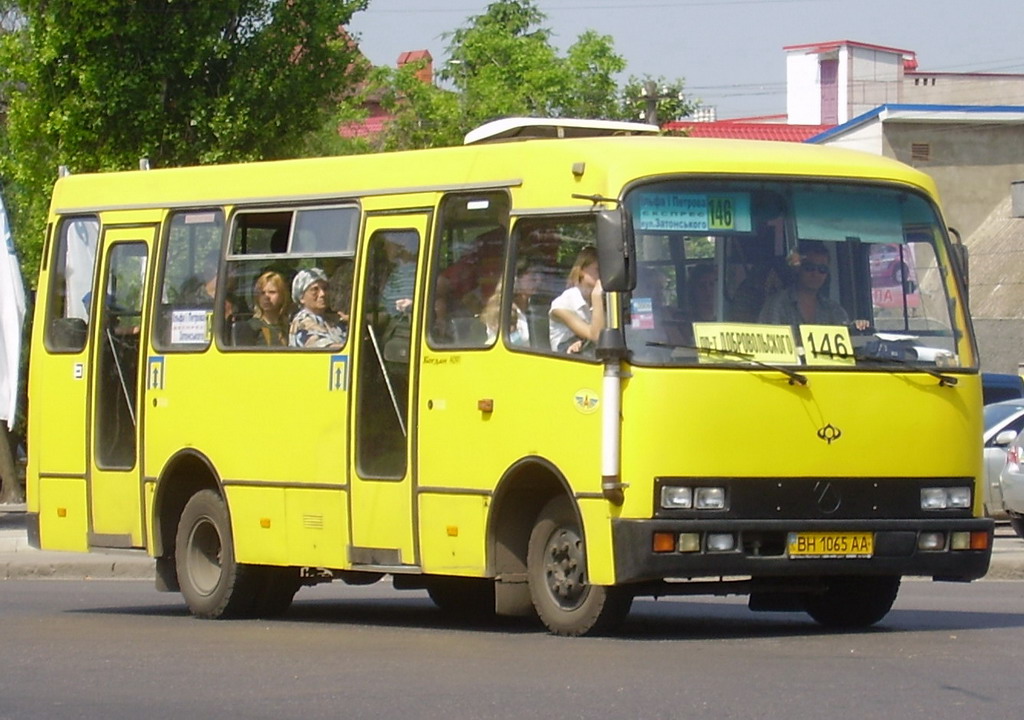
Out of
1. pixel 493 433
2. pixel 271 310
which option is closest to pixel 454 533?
pixel 493 433

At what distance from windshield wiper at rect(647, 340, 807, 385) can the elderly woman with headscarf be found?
108 inches

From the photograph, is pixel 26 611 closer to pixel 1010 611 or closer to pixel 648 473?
pixel 648 473

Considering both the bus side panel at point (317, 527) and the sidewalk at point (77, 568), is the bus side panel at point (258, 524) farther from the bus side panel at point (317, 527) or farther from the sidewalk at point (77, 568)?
the sidewalk at point (77, 568)

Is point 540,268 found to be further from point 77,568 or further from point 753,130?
point 753,130

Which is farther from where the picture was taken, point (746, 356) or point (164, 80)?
point (164, 80)

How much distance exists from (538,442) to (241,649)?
1.85m

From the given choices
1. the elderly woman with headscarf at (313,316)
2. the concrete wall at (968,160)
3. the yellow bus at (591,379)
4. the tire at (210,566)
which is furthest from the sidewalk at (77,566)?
the concrete wall at (968,160)

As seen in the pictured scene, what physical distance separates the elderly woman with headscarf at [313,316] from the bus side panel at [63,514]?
8.00 feet

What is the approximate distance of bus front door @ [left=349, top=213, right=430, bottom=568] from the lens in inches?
501

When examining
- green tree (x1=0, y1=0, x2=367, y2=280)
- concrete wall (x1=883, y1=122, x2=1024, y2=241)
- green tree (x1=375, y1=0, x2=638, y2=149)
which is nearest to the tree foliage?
green tree (x1=375, y1=0, x2=638, y2=149)

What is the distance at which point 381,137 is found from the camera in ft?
202

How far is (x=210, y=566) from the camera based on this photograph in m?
14.5

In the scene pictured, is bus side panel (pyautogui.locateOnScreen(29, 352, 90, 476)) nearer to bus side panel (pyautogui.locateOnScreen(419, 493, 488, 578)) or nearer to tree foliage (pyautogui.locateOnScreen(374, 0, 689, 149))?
bus side panel (pyautogui.locateOnScreen(419, 493, 488, 578))

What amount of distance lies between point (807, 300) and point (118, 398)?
542 centimetres
